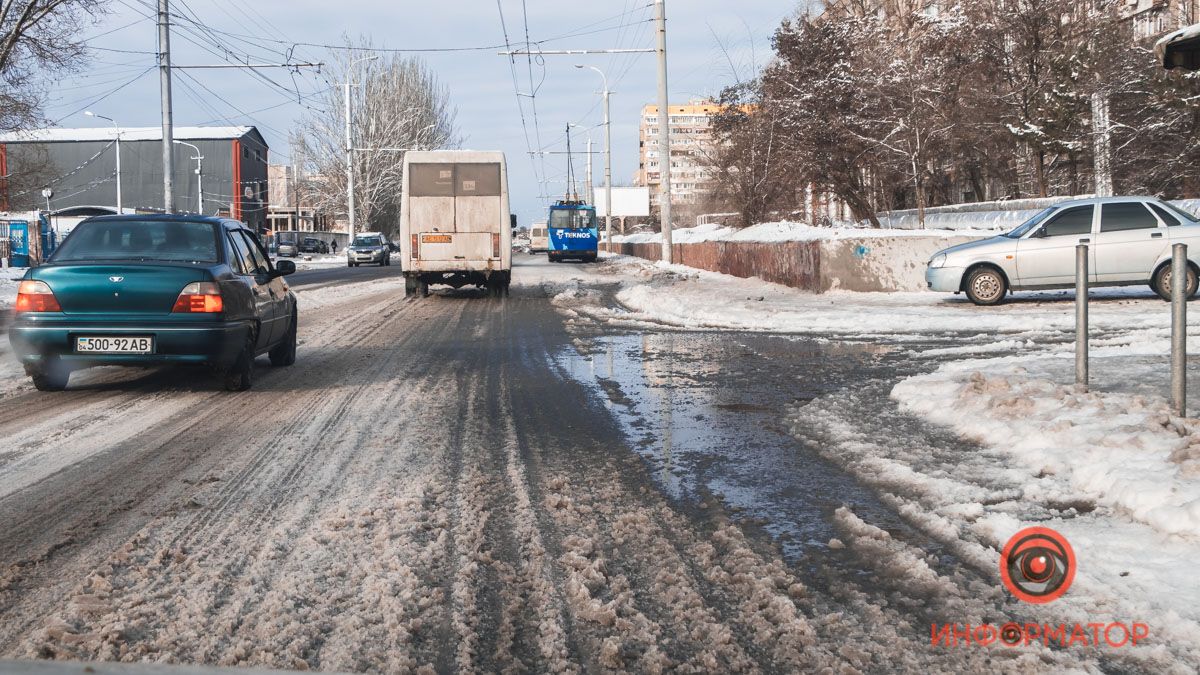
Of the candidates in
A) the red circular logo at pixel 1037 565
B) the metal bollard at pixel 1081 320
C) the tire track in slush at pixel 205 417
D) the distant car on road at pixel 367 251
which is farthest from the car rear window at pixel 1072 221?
the distant car on road at pixel 367 251

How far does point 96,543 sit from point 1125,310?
553 inches

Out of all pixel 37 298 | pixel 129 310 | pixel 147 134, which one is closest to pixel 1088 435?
pixel 129 310

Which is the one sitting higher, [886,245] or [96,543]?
[886,245]

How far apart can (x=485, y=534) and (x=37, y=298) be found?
5.61 metres

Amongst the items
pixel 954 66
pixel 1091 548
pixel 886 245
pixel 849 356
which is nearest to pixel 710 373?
pixel 849 356

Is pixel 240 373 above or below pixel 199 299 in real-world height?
below

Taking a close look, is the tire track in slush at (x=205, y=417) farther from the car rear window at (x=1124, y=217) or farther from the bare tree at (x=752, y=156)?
the bare tree at (x=752, y=156)

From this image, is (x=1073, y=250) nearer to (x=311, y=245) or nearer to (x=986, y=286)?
(x=986, y=286)

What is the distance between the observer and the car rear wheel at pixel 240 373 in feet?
28.7

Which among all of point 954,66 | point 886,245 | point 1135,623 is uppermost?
point 954,66

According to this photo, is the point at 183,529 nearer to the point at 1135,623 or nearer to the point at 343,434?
the point at 343,434

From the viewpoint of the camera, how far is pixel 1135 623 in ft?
10.8

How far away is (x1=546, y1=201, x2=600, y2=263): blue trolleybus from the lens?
53.8 meters

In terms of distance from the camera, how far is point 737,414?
7602mm
